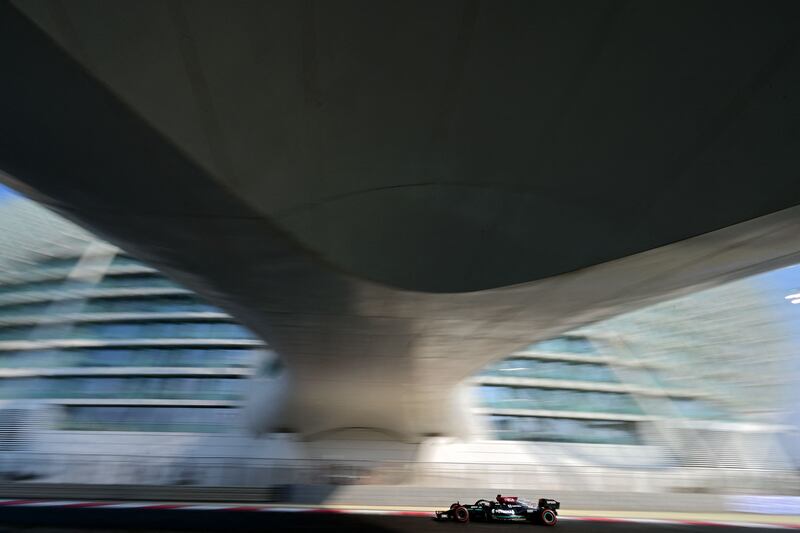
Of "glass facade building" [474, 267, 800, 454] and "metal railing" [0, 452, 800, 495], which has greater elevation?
"glass facade building" [474, 267, 800, 454]

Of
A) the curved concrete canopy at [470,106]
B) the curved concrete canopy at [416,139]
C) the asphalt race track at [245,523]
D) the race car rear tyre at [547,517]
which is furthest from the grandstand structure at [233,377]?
the curved concrete canopy at [470,106]

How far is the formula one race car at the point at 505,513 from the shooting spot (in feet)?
27.7

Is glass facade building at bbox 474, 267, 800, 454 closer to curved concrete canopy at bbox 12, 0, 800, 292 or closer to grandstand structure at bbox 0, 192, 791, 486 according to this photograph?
grandstand structure at bbox 0, 192, 791, 486

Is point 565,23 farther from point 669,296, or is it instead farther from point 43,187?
point 669,296

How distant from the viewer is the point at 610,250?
5734mm

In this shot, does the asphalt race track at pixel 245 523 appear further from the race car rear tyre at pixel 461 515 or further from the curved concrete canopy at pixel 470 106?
the curved concrete canopy at pixel 470 106

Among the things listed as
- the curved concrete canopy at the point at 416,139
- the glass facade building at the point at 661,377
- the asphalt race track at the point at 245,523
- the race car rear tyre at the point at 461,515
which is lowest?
the asphalt race track at the point at 245,523

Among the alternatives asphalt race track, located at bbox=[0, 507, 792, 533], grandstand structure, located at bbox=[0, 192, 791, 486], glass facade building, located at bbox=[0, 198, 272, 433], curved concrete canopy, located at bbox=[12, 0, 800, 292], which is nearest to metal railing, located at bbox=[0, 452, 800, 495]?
grandstand structure, located at bbox=[0, 192, 791, 486]

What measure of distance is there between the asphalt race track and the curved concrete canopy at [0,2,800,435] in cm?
412

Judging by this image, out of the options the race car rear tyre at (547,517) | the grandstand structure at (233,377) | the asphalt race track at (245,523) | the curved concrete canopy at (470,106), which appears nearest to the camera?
the curved concrete canopy at (470,106)

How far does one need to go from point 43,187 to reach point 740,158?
7585mm

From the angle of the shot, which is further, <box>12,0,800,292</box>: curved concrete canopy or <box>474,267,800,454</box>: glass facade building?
<box>474,267,800,454</box>: glass facade building

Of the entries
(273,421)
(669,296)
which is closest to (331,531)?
(669,296)

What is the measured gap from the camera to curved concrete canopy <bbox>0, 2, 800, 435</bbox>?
3174mm
